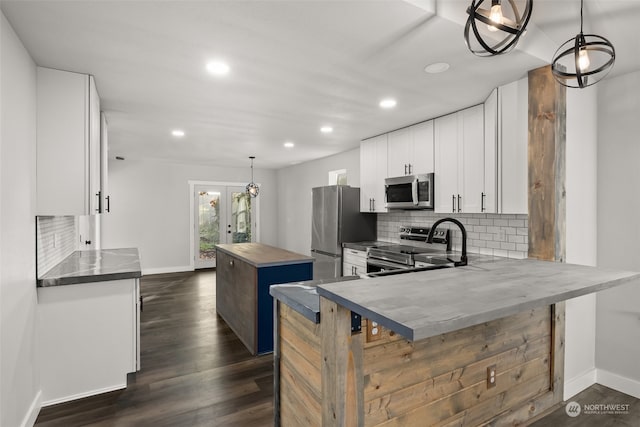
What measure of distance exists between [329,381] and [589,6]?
2322 mm

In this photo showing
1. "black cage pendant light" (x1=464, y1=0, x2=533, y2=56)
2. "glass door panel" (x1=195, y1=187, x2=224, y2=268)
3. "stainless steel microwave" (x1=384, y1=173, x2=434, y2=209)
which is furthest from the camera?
"glass door panel" (x1=195, y1=187, x2=224, y2=268)

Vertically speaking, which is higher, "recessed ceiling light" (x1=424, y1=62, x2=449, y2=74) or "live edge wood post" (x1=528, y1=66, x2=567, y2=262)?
"recessed ceiling light" (x1=424, y1=62, x2=449, y2=74)

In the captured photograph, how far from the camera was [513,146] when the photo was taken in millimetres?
2711

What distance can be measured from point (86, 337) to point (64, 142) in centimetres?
140

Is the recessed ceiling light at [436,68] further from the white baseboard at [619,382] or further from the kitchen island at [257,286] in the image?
the white baseboard at [619,382]

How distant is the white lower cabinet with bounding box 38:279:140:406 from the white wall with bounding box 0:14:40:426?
0.37 feet

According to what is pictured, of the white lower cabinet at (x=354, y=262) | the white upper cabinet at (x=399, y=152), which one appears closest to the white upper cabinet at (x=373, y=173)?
the white upper cabinet at (x=399, y=152)

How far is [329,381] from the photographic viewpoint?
1338mm

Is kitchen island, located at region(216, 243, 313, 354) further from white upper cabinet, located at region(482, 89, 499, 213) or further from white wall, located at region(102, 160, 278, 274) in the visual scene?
white wall, located at region(102, 160, 278, 274)

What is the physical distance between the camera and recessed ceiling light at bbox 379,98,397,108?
3.07m

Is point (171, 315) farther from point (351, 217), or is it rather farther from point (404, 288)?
point (404, 288)

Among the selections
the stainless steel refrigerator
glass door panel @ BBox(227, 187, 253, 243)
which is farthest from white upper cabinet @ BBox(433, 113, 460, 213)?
glass door panel @ BBox(227, 187, 253, 243)

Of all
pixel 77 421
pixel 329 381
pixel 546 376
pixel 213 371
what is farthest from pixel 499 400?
pixel 77 421

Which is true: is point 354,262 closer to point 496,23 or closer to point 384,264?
point 384,264
